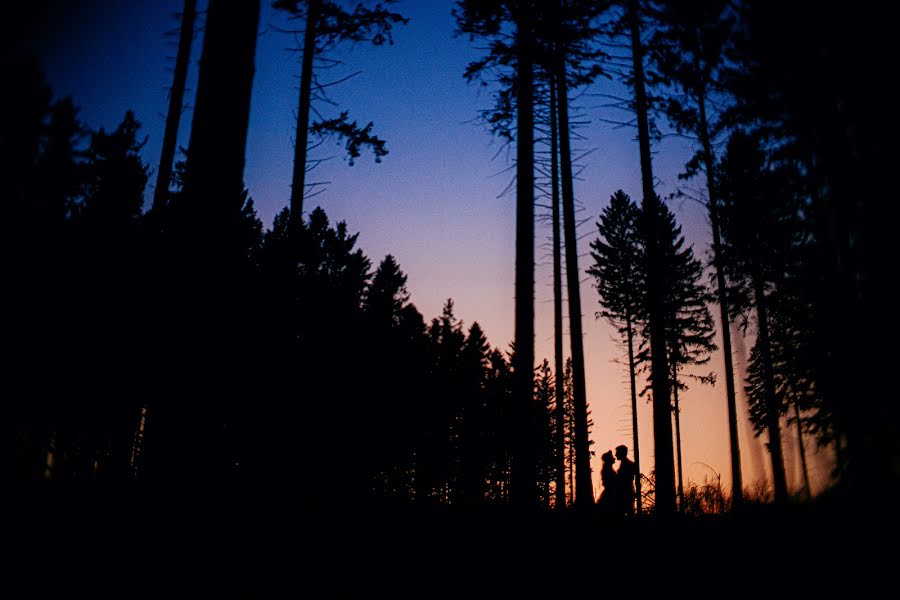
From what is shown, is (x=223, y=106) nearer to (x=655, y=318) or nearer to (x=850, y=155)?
(x=850, y=155)

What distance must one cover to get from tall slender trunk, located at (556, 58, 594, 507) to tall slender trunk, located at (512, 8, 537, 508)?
9.55 ft

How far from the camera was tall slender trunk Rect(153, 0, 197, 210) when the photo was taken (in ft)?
33.1

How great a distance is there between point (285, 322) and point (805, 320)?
12.0 meters

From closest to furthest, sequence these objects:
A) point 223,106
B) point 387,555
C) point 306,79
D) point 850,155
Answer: point 223,106, point 850,155, point 387,555, point 306,79

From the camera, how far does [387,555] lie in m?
4.30

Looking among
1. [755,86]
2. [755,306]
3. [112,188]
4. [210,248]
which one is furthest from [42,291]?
[755,306]

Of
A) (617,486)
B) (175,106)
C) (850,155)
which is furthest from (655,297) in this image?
(175,106)

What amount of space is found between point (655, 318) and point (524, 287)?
3342 mm

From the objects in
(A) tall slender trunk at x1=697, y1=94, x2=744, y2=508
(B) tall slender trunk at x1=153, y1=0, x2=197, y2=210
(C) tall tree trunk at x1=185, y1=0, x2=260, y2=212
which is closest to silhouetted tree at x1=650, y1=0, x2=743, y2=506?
(A) tall slender trunk at x1=697, y1=94, x2=744, y2=508

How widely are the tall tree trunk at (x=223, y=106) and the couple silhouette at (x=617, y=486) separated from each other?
7.02m

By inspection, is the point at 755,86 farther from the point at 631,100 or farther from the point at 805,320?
the point at 631,100

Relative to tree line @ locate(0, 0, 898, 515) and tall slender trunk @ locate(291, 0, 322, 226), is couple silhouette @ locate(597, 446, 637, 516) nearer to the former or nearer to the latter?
tree line @ locate(0, 0, 898, 515)

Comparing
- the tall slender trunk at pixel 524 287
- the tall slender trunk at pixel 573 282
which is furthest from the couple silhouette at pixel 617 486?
the tall slender trunk at pixel 573 282

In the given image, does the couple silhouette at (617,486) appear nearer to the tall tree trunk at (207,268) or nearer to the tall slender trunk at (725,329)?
the tall tree trunk at (207,268)
